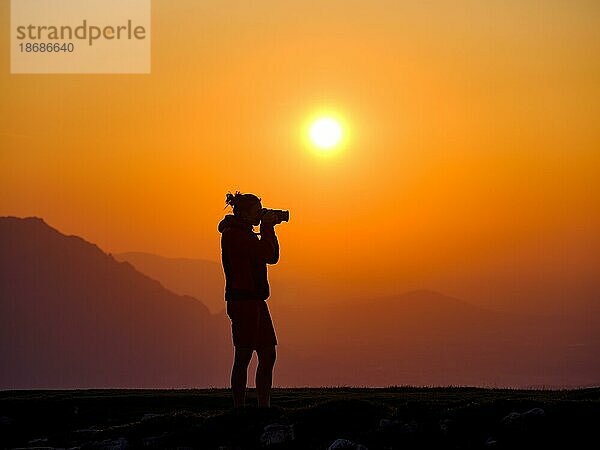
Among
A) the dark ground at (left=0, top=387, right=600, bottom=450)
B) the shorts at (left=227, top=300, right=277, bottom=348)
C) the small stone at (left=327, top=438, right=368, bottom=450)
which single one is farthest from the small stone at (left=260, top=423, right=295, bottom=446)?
the shorts at (left=227, top=300, right=277, bottom=348)

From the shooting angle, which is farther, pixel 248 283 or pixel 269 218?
pixel 269 218

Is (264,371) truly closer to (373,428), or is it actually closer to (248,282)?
(248,282)

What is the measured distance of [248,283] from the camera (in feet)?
58.3

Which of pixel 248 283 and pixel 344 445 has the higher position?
pixel 248 283

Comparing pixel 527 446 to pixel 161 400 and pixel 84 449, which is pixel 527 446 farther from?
A: pixel 161 400

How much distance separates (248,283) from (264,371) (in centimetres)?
159

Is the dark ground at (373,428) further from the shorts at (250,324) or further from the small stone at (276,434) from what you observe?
the shorts at (250,324)

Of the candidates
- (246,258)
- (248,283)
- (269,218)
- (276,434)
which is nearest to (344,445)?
(276,434)

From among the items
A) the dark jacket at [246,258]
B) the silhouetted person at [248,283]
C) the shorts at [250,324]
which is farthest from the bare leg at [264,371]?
the dark jacket at [246,258]

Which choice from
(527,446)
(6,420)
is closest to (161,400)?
(6,420)

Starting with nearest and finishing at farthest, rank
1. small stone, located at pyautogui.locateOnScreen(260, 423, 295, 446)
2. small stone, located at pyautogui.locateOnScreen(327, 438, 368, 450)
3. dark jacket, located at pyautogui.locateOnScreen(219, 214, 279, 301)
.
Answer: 1. small stone, located at pyautogui.locateOnScreen(327, 438, 368, 450)
2. small stone, located at pyautogui.locateOnScreen(260, 423, 295, 446)
3. dark jacket, located at pyautogui.locateOnScreen(219, 214, 279, 301)

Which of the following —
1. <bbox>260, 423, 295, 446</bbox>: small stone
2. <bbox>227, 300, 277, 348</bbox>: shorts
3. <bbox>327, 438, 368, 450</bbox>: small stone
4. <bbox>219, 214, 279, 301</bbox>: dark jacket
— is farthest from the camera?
<bbox>219, 214, 279, 301</bbox>: dark jacket

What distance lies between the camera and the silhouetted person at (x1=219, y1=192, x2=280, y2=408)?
17641mm

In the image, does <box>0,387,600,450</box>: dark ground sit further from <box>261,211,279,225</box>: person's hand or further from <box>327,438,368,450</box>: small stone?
<box>261,211,279,225</box>: person's hand
